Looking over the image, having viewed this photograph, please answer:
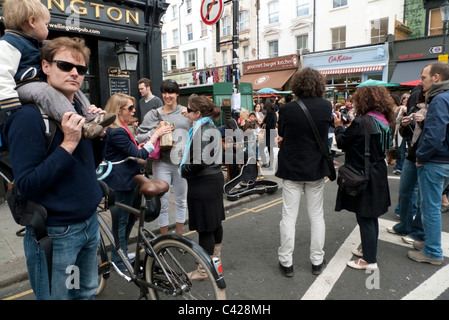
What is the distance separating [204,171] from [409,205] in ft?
9.70

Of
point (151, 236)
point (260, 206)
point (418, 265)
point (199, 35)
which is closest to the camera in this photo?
point (151, 236)

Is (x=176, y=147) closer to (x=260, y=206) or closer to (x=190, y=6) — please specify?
(x=260, y=206)

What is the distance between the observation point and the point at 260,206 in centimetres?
579

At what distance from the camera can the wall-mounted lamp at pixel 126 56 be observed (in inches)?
285

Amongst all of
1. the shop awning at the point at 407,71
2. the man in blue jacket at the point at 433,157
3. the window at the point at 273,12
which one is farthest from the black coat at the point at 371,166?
the window at the point at 273,12

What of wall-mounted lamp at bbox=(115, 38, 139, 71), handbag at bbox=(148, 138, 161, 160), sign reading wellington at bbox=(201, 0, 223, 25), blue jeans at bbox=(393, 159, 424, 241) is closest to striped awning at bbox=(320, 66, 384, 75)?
sign reading wellington at bbox=(201, 0, 223, 25)

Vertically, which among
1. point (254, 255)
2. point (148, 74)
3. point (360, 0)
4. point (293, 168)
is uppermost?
point (360, 0)

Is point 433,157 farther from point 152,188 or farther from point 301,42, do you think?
point 301,42

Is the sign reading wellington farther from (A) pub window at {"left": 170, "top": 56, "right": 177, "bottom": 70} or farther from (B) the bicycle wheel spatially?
(A) pub window at {"left": 170, "top": 56, "right": 177, "bottom": 70}

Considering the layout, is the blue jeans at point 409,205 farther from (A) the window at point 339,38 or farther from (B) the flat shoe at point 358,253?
(A) the window at point 339,38

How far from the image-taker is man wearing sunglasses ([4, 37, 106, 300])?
155cm

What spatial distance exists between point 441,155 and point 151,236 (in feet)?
10.2

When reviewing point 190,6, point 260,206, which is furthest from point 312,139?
point 190,6

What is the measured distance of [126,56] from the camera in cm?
725
